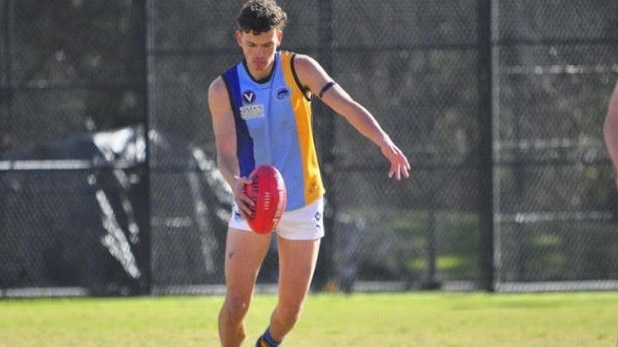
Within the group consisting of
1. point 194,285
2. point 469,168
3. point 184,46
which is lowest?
point 194,285

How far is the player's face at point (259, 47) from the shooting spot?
7.24m

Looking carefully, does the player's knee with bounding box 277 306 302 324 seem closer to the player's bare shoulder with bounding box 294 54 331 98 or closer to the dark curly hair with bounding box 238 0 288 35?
the player's bare shoulder with bounding box 294 54 331 98

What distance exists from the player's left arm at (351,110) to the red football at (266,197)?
54 centimetres

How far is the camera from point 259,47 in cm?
729

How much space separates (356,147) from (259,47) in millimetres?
6298

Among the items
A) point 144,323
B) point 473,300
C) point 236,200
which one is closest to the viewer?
point 236,200

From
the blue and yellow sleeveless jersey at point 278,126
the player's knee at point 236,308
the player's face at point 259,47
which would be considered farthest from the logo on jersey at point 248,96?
the player's knee at point 236,308

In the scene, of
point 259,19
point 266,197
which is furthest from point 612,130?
point 259,19

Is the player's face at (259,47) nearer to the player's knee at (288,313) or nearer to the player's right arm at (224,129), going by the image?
the player's right arm at (224,129)

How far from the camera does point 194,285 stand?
44.7 feet

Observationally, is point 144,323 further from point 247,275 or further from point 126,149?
point 247,275

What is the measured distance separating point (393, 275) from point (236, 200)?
22.2 feet

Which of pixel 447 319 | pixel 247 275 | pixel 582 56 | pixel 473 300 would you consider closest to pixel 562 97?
pixel 582 56

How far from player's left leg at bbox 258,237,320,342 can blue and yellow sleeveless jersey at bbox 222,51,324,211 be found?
0.21m
